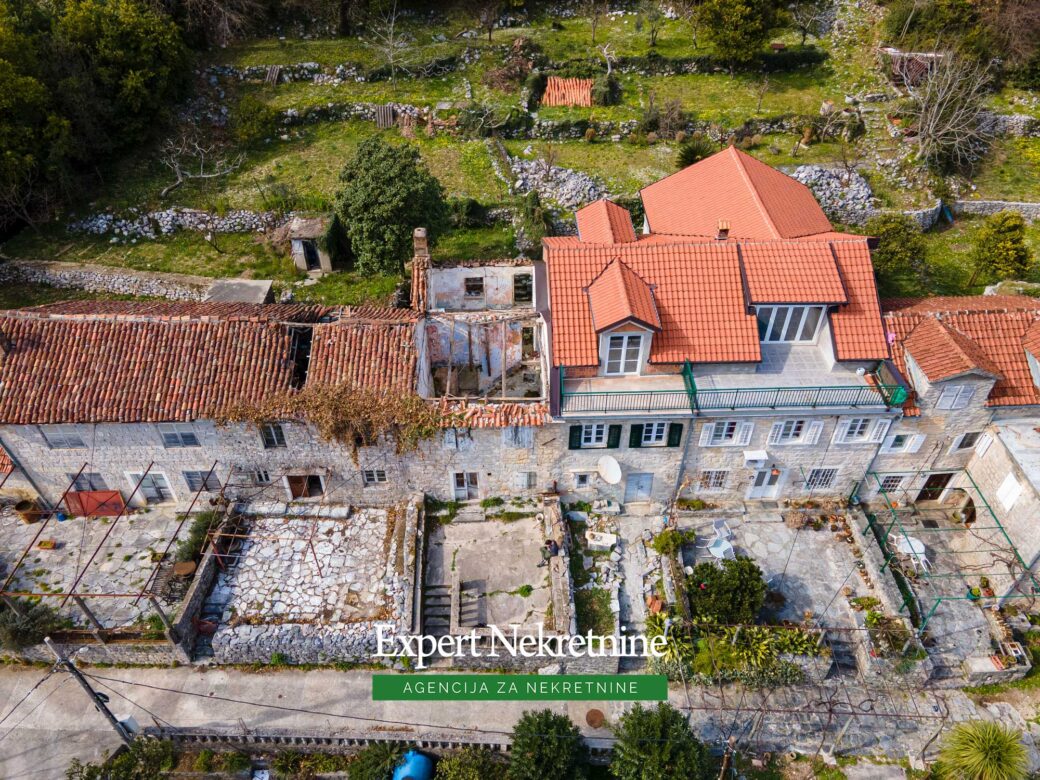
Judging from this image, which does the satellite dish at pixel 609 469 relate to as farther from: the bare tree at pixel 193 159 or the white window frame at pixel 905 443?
the bare tree at pixel 193 159

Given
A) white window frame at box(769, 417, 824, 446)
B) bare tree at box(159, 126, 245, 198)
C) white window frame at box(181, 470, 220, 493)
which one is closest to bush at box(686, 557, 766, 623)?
white window frame at box(769, 417, 824, 446)

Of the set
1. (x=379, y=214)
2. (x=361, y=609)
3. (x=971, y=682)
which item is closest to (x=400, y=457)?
(x=361, y=609)

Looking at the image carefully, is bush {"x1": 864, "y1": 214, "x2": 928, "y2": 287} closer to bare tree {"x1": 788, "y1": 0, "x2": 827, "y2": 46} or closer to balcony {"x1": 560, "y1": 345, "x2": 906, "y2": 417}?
balcony {"x1": 560, "y1": 345, "x2": 906, "y2": 417}

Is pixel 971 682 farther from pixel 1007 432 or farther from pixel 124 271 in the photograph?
pixel 124 271

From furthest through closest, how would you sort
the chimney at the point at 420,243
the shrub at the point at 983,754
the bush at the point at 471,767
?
the chimney at the point at 420,243, the bush at the point at 471,767, the shrub at the point at 983,754

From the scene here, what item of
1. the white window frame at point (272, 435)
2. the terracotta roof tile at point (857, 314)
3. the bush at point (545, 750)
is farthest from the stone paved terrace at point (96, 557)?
the terracotta roof tile at point (857, 314)
